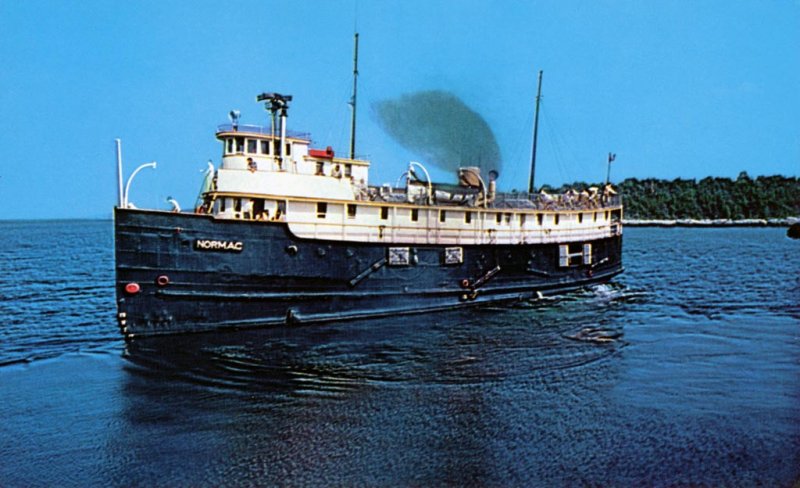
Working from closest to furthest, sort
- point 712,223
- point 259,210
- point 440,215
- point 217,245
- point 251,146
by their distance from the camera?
point 217,245 < point 259,210 < point 251,146 < point 440,215 < point 712,223

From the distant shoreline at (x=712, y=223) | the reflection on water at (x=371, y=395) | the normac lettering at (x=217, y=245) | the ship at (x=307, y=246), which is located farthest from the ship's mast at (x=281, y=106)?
the distant shoreline at (x=712, y=223)

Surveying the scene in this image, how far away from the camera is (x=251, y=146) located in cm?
2570

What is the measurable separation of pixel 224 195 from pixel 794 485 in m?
20.5

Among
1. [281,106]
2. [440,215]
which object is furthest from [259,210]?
[440,215]

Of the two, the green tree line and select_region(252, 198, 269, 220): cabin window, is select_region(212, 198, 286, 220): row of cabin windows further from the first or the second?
the green tree line

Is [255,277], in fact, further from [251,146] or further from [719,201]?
[719,201]

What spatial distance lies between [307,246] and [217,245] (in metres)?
3.63

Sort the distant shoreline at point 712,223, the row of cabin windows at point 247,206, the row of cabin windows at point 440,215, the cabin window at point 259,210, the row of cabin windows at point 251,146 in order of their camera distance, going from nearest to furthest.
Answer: the row of cabin windows at point 247,206
the cabin window at point 259,210
the row of cabin windows at point 251,146
the row of cabin windows at point 440,215
the distant shoreline at point 712,223

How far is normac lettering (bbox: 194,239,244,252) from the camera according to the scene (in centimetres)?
2270

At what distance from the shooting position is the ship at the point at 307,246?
22516 mm

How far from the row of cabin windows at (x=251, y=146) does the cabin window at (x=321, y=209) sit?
2859 millimetres

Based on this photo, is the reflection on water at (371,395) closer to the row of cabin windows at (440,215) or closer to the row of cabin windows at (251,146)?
the row of cabin windows at (440,215)

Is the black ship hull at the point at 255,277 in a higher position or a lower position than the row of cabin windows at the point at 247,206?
lower

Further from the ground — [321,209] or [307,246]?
[321,209]
